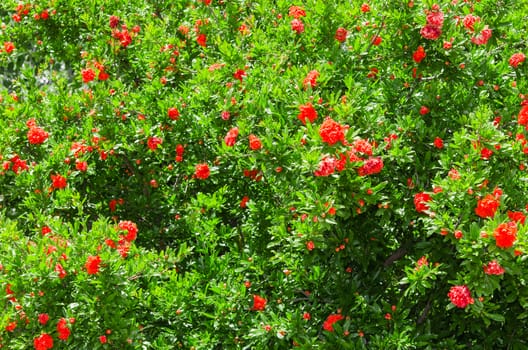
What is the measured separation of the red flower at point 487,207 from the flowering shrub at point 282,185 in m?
0.01

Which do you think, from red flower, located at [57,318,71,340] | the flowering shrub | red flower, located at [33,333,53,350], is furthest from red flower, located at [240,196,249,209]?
red flower, located at [33,333,53,350]

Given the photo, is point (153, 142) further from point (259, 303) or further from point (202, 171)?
point (259, 303)

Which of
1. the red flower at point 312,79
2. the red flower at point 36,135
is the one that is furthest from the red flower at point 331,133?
the red flower at point 36,135

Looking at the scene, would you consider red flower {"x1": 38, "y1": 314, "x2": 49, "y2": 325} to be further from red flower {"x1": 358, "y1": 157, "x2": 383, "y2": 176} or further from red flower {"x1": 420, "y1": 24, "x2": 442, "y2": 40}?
red flower {"x1": 420, "y1": 24, "x2": 442, "y2": 40}

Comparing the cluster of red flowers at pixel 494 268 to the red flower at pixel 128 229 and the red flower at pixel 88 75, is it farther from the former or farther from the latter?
the red flower at pixel 88 75

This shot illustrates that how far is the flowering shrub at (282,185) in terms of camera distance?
13.5 ft

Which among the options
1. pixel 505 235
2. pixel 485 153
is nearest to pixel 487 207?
pixel 505 235

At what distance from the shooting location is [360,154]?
411 centimetres

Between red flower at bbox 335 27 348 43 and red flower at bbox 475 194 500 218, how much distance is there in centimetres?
179

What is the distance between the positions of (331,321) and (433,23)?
1.96 m

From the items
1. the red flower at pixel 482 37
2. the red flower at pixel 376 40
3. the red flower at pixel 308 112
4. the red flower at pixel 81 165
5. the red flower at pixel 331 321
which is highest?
the red flower at pixel 482 37

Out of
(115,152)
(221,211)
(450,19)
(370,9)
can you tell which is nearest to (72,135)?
(115,152)

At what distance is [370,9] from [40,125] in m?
2.85

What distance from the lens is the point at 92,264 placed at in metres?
4.04
